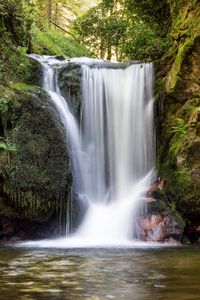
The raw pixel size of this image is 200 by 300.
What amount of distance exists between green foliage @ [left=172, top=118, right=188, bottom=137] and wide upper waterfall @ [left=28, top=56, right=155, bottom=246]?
1189mm

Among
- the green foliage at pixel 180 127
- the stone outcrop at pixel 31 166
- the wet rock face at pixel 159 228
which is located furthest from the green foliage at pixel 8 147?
the green foliage at pixel 180 127

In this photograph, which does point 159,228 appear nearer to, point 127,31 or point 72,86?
point 72,86

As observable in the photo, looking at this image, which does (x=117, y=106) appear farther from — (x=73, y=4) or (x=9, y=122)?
(x=73, y=4)

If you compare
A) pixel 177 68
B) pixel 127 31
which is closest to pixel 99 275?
pixel 177 68

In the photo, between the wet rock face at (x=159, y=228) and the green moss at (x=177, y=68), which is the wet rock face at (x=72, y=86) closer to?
the green moss at (x=177, y=68)

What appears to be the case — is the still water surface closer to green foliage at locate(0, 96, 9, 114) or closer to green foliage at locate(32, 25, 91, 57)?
green foliage at locate(0, 96, 9, 114)

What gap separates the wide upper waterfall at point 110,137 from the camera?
11234 millimetres

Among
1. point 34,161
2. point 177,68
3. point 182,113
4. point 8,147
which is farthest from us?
point 177,68

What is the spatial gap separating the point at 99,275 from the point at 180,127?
697 cm

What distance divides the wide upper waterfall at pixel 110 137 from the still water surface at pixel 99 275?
372 centimetres

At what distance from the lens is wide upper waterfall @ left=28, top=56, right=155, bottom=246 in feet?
36.9

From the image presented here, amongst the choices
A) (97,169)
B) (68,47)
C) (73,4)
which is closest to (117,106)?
(97,169)

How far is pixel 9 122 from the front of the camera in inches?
419

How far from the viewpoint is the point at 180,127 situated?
37.2 ft
